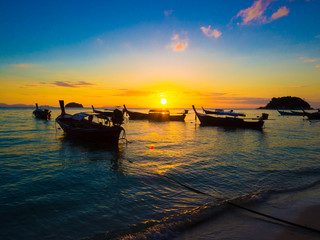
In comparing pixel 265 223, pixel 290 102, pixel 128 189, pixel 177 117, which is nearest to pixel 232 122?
pixel 177 117

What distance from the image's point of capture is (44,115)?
176 ft

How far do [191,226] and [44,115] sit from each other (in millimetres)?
59622

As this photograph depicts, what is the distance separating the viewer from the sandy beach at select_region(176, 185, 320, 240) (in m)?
4.72

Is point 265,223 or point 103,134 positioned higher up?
point 103,134

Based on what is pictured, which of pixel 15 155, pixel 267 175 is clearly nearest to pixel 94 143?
pixel 15 155

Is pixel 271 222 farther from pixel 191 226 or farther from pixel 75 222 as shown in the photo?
pixel 75 222

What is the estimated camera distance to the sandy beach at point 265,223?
15.5ft

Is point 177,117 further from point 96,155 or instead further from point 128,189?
point 128,189

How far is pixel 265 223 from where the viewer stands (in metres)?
5.30

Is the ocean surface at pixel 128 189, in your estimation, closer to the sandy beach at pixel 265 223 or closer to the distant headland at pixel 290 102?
the sandy beach at pixel 265 223

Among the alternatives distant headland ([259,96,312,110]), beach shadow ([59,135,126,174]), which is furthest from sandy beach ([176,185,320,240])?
distant headland ([259,96,312,110])

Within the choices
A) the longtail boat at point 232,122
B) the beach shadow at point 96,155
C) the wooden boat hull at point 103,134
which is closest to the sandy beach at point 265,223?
the beach shadow at point 96,155

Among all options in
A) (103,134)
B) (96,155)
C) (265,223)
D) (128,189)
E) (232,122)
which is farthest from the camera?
(232,122)

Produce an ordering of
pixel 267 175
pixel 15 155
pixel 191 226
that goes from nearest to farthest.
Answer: pixel 191 226, pixel 267 175, pixel 15 155
